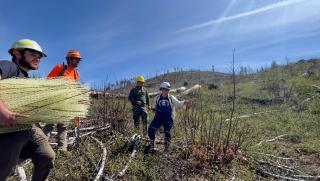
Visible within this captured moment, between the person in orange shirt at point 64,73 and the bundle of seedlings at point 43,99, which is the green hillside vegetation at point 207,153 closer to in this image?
the person in orange shirt at point 64,73

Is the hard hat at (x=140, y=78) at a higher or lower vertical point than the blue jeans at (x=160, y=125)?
higher

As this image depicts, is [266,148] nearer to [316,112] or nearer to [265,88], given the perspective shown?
[316,112]

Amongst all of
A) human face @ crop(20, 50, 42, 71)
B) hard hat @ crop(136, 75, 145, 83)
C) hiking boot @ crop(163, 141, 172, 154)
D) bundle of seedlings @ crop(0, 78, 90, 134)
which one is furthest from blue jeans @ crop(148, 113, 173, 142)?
human face @ crop(20, 50, 42, 71)

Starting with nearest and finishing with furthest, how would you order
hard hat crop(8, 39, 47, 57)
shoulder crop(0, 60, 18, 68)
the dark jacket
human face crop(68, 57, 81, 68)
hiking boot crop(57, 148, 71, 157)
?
1. shoulder crop(0, 60, 18, 68)
2. hard hat crop(8, 39, 47, 57)
3. human face crop(68, 57, 81, 68)
4. hiking boot crop(57, 148, 71, 157)
5. the dark jacket

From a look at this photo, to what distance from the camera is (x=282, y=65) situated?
1405 inches

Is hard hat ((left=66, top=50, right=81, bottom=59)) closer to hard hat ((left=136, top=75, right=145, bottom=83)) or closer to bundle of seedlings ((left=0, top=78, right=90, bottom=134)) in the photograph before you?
bundle of seedlings ((left=0, top=78, right=90, bottom=134))

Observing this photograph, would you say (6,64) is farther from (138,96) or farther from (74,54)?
(138,96)

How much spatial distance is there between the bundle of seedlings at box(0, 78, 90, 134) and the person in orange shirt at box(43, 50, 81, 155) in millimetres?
2553

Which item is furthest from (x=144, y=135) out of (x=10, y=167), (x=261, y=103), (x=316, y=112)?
(x=261, y=103)

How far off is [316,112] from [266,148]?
6.94 meters

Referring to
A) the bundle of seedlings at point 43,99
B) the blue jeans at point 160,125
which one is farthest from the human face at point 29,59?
the blue jeans at point 160,125

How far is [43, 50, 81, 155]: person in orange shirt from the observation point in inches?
270

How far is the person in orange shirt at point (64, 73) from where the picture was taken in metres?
6.86

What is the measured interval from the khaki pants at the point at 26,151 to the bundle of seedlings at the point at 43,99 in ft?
0.48
